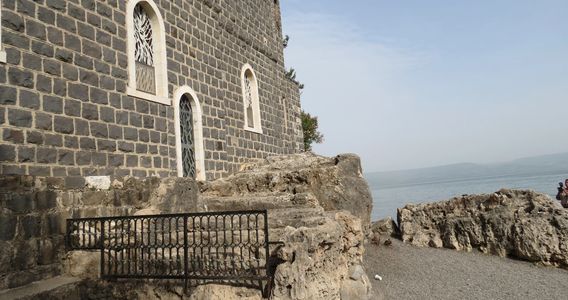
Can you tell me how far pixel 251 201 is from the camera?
7.87 metres

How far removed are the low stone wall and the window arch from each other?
1862 millimetres

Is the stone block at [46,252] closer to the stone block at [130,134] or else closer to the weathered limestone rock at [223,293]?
the weathered limestone rock at [223,293]

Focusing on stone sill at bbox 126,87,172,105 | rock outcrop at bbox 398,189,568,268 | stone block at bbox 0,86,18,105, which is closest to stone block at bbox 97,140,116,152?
stone sill at bbox 126,87,172,105

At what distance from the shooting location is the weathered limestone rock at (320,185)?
902cm

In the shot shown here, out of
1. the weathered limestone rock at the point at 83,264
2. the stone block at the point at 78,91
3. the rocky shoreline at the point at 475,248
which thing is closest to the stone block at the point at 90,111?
the stone block at the point at 78,91

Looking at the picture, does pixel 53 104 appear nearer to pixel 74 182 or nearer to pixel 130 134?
pixel 74 182

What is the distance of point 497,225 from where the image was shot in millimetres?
10492

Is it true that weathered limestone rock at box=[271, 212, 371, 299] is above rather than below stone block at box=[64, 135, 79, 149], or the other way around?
below

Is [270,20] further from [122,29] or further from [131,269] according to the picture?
[131,269]

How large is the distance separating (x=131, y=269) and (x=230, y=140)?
5930 millimetres

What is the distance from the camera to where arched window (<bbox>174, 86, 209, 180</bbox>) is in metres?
8.98

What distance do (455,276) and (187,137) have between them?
254 inches

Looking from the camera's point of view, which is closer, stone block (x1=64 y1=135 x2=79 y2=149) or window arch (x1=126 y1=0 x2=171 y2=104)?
stone block (x1=64 y1=135 x2=79 y2=149)

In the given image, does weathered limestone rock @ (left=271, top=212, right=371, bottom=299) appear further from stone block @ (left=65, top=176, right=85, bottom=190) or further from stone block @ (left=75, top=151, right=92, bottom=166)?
stone block @ (left=75, top=151, right=92, bottom=166)
